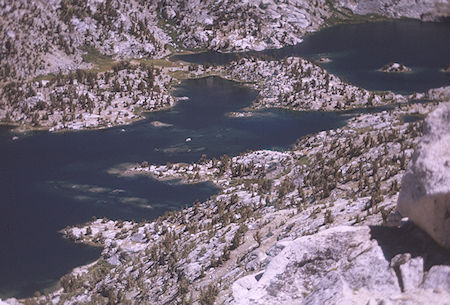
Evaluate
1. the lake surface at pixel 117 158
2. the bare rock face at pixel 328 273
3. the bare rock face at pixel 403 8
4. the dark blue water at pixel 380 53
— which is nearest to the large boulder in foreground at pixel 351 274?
the bare rock face at pixel 328 273

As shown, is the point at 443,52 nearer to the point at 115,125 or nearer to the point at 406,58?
the point at 406,58

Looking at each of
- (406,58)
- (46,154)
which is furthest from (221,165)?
(406,58)

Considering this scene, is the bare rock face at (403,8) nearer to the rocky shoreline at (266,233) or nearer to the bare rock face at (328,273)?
the rocky shoreline at (266,233)

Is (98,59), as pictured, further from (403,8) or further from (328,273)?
(403,8)

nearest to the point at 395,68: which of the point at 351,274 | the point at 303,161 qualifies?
the point at 303,161

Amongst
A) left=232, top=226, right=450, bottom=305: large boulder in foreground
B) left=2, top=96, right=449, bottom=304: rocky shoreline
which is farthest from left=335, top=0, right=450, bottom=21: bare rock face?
left=232, top=226, right=450, bottom=305: large boulder in foreground

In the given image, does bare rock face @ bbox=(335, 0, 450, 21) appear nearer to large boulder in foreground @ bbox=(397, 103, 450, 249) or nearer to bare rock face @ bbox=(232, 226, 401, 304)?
large boulder in foreground @ bbox=(397, 103, 450, 249)
